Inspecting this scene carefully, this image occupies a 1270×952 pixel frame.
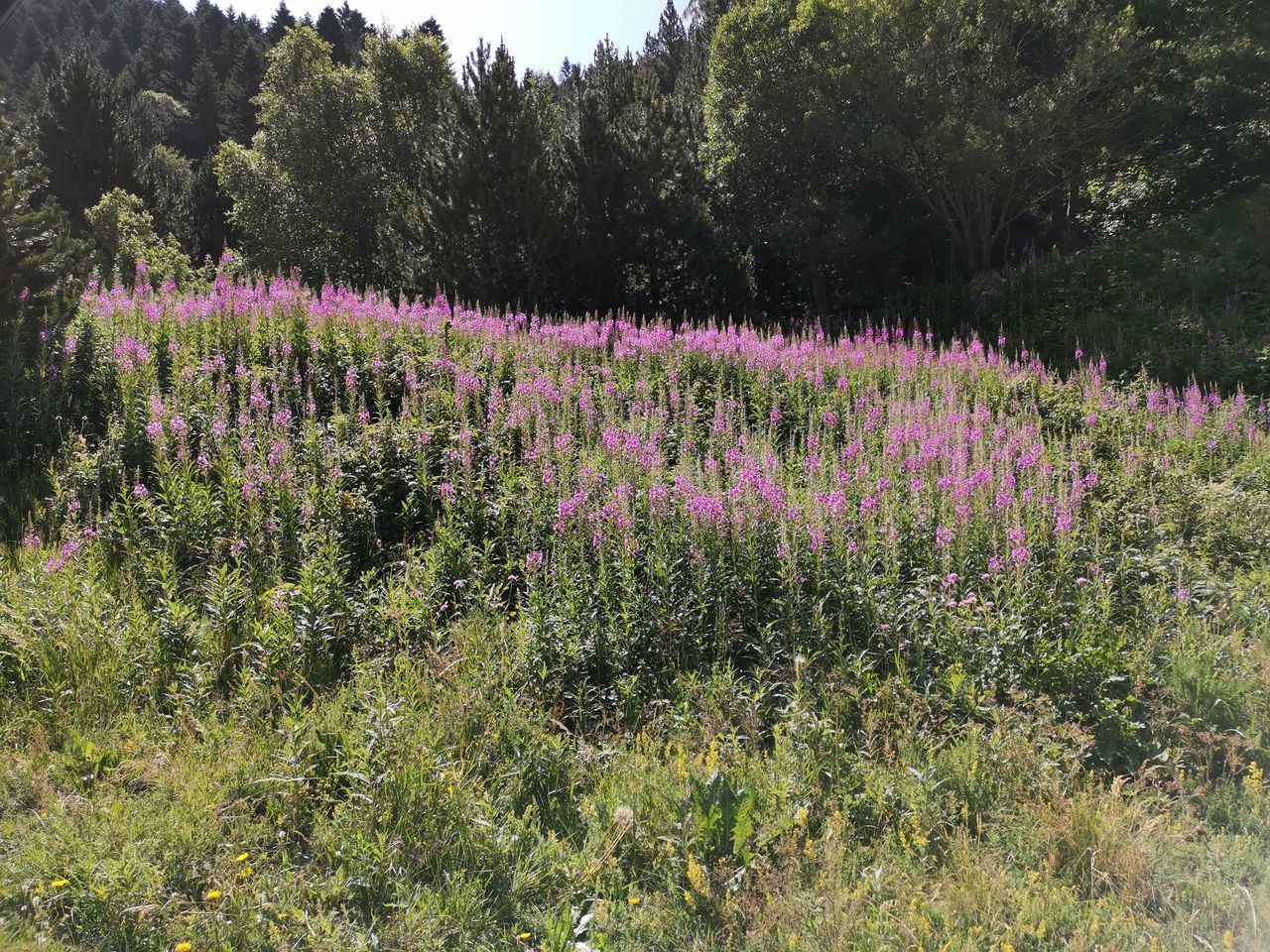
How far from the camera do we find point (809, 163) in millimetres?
19797

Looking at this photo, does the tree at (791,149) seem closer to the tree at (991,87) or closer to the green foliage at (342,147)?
the tree at (991,87)

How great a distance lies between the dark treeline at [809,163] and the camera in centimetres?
1741

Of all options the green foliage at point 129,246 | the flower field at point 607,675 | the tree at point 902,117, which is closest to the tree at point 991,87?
the tree at point 902,117

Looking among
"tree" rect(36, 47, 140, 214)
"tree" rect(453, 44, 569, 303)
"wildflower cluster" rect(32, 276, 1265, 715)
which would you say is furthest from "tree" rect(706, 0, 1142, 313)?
"tree" rect(36, 47, 140, 214)

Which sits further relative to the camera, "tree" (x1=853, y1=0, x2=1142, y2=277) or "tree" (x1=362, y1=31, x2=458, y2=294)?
"tree" (x1=362, y1=31, x2=458, y2=294)

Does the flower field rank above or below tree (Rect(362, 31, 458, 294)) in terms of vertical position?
below

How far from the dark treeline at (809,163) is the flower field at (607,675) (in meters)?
9.23

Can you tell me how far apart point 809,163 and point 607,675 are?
18199mm

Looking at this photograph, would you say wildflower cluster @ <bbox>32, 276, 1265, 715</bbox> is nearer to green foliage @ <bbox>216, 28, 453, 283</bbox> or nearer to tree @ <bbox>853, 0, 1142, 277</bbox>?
tree @ <bbox>853, 0, 1142, 277</bbox>

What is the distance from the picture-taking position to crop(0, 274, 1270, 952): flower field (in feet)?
10.2

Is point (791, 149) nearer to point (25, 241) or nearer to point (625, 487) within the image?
point (25, 241)

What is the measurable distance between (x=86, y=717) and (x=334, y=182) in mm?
24044

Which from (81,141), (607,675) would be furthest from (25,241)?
(81,141)

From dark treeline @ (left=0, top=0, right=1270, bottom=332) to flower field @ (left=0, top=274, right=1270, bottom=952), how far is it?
363 inches
